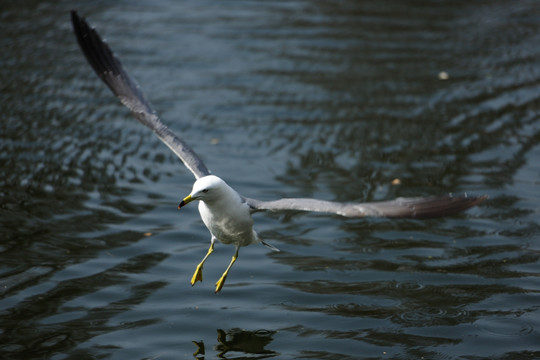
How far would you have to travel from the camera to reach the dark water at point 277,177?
732 centimetres

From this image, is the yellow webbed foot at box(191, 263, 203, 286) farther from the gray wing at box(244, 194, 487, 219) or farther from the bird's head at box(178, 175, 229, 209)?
the gray wing at box(244, 194, 487, 219)

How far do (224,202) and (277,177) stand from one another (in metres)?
3.71

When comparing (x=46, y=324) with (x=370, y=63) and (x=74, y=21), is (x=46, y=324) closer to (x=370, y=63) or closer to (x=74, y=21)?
(x=74, y=21)

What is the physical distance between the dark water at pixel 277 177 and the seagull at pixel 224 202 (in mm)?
867

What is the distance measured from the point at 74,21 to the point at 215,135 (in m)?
4.04

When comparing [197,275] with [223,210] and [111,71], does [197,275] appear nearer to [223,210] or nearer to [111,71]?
[223,210]

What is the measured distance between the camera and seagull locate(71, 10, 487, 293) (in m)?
6.43

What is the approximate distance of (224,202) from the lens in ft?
23.5

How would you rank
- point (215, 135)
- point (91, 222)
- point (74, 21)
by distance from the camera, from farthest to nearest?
point (215, 135)
point (91, 222)
point (74, 21)

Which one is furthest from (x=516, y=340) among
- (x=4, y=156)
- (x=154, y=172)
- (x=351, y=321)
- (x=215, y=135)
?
(x=4, y=156)

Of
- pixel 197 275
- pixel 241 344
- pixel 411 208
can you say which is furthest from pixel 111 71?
pixel 411 208

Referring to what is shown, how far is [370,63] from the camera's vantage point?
601 inches

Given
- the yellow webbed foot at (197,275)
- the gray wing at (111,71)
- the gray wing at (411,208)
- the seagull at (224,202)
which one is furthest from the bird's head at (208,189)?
the gray wing at (111,71)

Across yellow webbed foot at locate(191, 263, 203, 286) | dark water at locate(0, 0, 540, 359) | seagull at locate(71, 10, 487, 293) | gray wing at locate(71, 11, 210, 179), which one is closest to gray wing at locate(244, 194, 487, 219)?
seagull at locate(71, 10, 487, 293)
